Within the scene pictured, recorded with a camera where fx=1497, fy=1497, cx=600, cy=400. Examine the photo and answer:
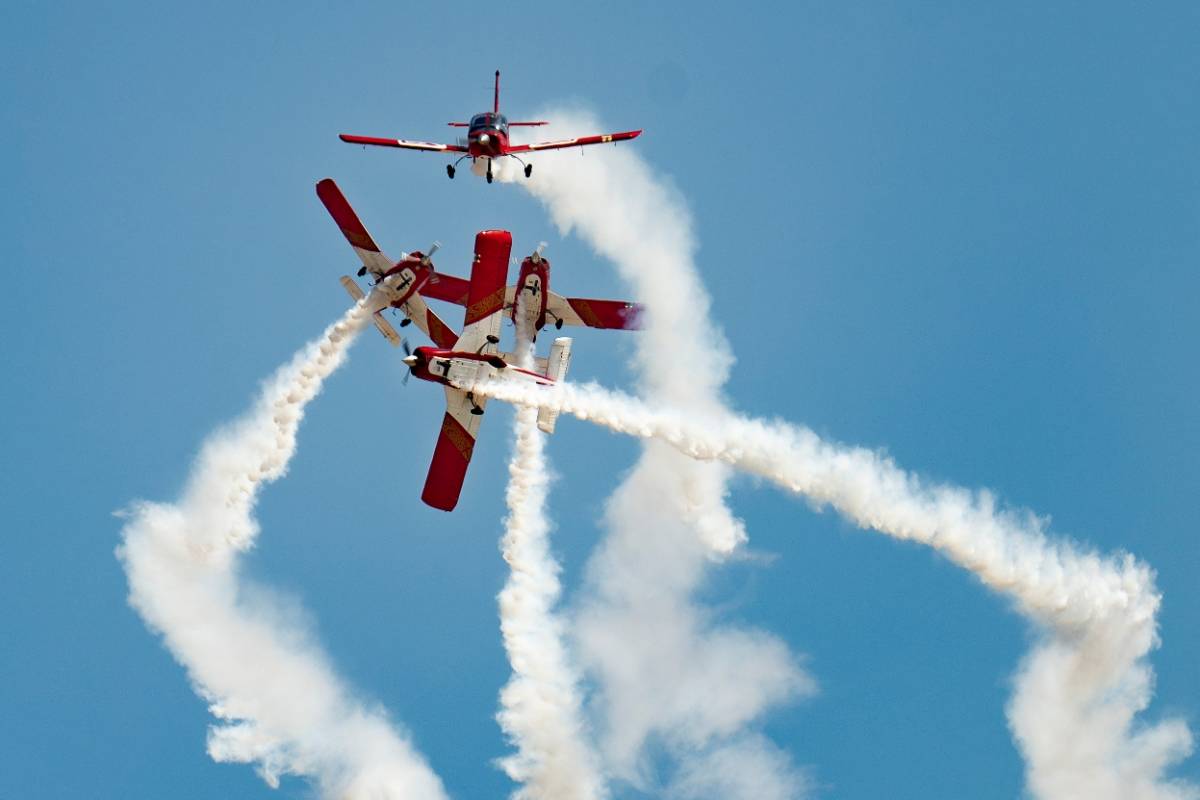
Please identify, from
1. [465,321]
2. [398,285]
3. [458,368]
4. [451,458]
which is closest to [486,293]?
[465,321]

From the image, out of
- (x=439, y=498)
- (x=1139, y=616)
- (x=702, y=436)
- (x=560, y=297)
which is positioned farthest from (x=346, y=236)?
(x=1139, y=616)

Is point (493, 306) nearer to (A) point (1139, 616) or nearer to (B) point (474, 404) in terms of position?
(B) point (474, 404)

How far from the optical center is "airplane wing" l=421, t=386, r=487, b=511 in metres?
35.6

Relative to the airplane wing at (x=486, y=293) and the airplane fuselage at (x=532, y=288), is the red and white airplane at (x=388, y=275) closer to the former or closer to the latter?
the airplane fuselage at (x=532, y=288)

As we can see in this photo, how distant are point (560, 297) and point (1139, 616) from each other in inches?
645

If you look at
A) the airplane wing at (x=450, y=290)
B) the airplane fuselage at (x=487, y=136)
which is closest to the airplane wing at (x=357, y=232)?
the airplane wing at (x=450, y=290)

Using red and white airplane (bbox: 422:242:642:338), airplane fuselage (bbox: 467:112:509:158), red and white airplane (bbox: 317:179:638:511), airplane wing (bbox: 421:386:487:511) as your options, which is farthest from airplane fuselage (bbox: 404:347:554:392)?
airplane fuselage (bbox: 467:112:509:158)

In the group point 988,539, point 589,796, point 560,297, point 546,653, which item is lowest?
point 589,796

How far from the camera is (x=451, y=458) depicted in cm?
3575

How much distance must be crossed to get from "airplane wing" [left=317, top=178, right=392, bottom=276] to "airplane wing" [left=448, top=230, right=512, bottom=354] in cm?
555

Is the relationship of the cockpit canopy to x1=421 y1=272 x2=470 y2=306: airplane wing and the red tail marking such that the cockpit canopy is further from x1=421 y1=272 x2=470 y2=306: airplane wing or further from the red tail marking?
the red tail marking

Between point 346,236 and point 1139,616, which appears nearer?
point 1139,616

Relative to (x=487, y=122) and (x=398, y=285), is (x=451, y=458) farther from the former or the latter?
(x=487, y=122)

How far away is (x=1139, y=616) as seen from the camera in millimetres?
34219
